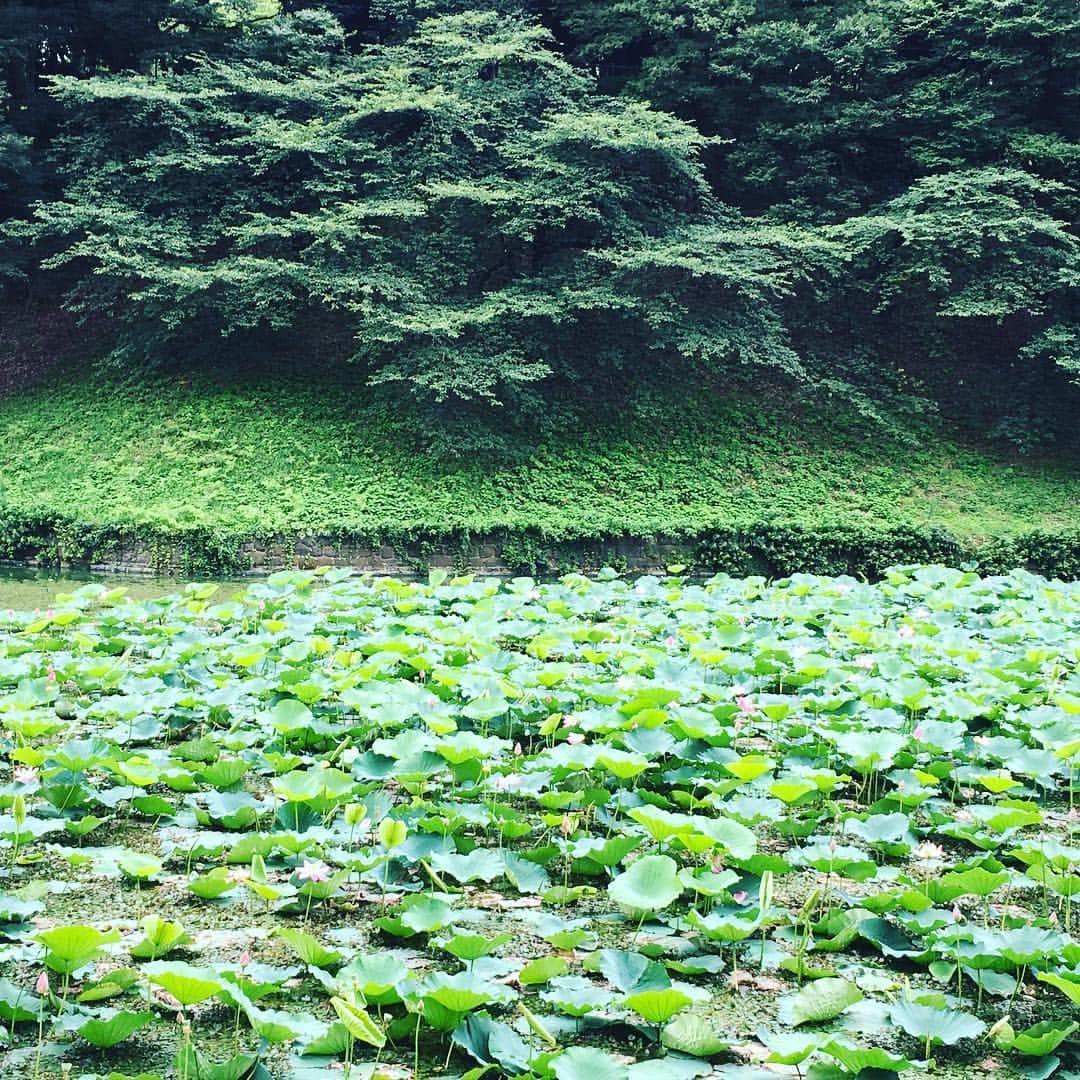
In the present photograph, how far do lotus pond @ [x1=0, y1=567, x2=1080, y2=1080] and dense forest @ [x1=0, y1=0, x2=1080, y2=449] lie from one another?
26.2 feet

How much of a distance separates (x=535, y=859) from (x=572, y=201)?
1088 cm

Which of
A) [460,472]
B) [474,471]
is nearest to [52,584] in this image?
[460,472]

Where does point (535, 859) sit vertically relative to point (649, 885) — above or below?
below

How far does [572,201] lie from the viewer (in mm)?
12188

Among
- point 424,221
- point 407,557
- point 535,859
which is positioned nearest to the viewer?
point 535,859

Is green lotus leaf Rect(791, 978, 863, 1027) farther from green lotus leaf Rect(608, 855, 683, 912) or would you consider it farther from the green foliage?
the green foliage

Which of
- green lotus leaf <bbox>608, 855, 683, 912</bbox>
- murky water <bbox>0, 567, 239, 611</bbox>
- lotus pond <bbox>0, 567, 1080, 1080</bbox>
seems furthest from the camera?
murky water <bbox>0, 567, 239, 611</bbox>

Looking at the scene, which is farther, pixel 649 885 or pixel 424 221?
pixel 424 221

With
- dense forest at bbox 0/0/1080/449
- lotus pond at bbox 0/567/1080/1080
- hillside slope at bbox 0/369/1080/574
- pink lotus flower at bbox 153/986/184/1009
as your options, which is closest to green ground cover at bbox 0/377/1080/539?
hillside slope at bbox 0/369/1080/574

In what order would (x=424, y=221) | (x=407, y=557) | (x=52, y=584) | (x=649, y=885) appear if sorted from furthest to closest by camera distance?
(x=424, y=221), (x=407, y=557), (x=52, y=584), (x=649, y=885)

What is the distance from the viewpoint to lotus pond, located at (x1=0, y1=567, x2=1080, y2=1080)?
174cm

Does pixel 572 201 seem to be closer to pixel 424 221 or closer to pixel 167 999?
pixel 424 221

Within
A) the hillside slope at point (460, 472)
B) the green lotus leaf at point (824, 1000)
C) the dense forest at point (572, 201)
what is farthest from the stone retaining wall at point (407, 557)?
the green lotus leaf at point (824, 1000)

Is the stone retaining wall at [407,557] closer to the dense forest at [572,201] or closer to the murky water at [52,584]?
the murky water at [52,584]
